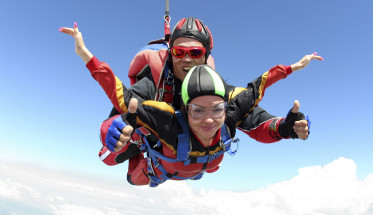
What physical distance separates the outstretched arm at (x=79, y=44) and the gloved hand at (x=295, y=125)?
2.10 metres

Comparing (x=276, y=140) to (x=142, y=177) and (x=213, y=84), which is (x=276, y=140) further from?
(x=142, y=177)

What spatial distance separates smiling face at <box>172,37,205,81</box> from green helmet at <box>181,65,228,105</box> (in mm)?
519

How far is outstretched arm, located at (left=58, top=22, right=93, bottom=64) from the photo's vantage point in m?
2.56

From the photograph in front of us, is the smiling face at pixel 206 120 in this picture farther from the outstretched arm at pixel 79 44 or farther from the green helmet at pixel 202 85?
the outstretched arm at pixel 79 44

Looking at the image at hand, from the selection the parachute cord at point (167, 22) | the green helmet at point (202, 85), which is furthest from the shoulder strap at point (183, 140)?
the parachute cord at point (167, 22)

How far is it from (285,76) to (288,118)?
24.6 inches

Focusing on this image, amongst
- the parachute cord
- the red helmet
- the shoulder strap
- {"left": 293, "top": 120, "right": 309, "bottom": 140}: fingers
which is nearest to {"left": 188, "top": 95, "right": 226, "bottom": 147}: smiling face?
the shoulder strap

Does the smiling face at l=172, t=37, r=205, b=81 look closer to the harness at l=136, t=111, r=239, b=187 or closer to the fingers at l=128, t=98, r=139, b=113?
the harness at l=136, t=111, r=239, b=187

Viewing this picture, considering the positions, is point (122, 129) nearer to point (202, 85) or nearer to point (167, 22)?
point (202, 85)

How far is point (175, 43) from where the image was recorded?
3.21 m

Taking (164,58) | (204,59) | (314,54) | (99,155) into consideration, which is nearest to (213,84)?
(204,59)

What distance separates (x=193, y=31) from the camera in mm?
3182

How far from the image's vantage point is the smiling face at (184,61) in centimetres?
307

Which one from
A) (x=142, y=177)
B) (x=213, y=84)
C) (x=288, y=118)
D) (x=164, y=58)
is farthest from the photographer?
(x=142, y=177)
